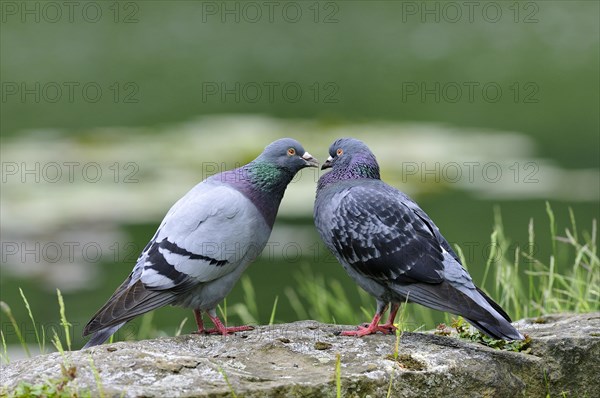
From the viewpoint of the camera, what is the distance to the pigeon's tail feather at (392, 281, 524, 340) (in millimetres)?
4855

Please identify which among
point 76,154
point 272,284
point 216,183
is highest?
point 216,183

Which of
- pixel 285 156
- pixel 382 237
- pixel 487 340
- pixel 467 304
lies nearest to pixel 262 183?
pixel 285 156

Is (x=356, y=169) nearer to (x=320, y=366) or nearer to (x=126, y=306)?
(x=320, y=366)

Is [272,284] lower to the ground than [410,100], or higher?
lower

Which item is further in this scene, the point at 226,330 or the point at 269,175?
the point at 269,175

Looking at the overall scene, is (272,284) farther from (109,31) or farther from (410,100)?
(109,31)

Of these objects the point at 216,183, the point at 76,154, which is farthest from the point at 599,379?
the point at 76,154

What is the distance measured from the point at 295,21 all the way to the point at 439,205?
44.2ft

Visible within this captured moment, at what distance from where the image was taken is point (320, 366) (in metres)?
4.63

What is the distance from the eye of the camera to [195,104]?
60.1 ft

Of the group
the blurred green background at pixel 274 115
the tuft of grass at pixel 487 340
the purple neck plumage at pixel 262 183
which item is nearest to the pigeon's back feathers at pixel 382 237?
the purple neck plumage at pixel 262 183

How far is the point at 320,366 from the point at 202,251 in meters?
1.07

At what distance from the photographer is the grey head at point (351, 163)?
18.9ft

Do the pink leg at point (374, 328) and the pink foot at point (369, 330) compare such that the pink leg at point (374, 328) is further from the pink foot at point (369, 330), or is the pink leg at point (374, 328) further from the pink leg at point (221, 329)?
the pink leg at point (221, 329)
